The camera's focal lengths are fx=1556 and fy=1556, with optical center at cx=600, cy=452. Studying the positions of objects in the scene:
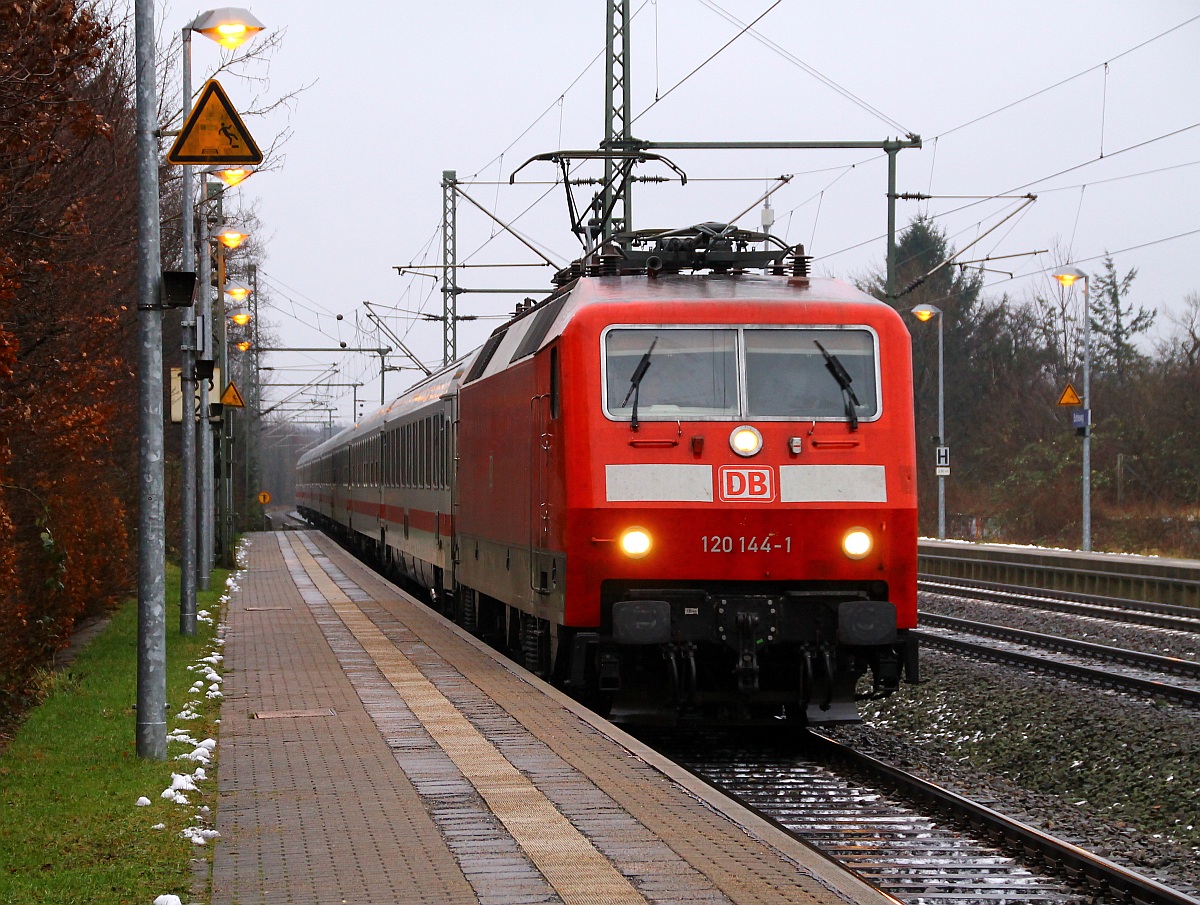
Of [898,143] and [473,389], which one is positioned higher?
[898,143]

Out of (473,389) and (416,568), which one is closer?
(473,389)

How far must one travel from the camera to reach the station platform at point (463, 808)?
600 cm

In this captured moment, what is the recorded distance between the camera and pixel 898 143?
2250 cm

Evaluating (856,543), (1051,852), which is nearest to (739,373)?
(856,543)

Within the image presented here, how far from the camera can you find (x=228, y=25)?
10633mm

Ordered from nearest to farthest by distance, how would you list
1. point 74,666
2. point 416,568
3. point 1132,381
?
point 74,666 → point 416,568 → point 1132,381

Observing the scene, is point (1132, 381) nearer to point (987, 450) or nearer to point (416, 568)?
point (987, 450)

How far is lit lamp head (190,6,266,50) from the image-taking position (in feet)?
34.7

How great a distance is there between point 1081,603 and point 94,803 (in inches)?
725

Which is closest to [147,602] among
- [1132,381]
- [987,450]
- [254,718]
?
[254,718]

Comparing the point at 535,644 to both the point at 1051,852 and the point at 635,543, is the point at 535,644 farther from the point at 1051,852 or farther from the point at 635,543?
the point at 1051,852

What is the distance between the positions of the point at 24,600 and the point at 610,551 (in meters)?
6.33

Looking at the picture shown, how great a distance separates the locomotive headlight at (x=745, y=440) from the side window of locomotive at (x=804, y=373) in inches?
5.1

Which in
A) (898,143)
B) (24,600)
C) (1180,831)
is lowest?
(1180,831)
